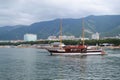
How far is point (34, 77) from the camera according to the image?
154 ft

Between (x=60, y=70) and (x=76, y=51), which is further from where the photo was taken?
(x=76, y=51)

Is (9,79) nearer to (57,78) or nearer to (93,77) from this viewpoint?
(57,78)

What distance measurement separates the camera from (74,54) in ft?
385

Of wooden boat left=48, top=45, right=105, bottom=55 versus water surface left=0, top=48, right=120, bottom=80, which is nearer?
water surface left=0, top=48, right=120, bottom=80

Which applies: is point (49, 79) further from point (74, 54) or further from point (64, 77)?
point (74, 54)

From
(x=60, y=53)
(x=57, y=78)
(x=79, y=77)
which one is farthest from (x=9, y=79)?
(x=60, y=53)

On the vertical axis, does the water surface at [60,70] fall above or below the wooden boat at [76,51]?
below

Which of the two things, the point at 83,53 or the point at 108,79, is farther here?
the point at 83,53

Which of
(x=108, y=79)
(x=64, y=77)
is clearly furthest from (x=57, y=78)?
(x=108, y=79)

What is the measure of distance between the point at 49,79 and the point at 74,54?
7332 centimetres

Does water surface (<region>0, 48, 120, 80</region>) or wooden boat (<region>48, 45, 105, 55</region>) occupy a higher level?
wooden boat (<region>48, 45, 105, 55</region>)

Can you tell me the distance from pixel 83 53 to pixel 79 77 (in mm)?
71197

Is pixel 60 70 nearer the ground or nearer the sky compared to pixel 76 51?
nearer the ground

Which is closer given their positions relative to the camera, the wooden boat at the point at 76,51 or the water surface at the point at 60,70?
the water surface at the point at 60,70
